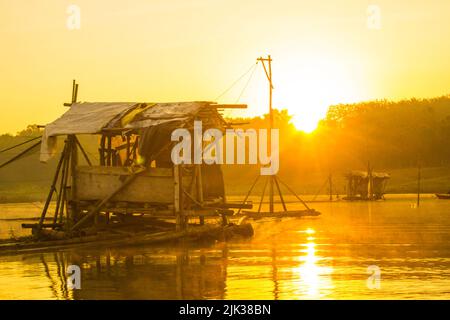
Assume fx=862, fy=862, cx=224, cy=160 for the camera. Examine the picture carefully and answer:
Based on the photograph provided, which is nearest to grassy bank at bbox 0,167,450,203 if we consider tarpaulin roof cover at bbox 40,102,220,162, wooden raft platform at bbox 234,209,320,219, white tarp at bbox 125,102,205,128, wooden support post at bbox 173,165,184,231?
wooden raft platform at bbox 234,209,320,219

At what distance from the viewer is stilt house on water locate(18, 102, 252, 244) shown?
23.4 m

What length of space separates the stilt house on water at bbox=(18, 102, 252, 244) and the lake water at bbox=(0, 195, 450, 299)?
133 cm

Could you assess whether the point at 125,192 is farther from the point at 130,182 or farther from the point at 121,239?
the point at 121,239

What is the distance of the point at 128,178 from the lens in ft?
76.5

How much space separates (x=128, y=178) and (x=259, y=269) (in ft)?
21.6

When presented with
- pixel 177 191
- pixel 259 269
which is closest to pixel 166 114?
pixel 177 191

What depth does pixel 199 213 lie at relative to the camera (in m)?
23.8

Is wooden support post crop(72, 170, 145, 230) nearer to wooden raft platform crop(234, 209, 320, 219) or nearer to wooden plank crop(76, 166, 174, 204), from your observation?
wooden plank crop(76, 166, 174, 204)

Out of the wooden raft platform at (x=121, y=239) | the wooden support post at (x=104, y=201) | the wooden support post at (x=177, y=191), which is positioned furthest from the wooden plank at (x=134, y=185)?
the wooden raft platform at (x=121, y=239)

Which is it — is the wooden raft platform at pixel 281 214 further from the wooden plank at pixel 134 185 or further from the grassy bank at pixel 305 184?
the grassy bank at pixel 305 184

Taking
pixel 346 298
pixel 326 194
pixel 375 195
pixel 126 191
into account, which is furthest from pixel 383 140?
pixel 346 298
